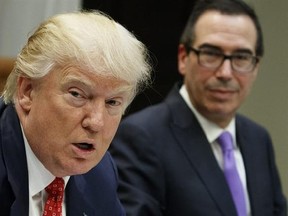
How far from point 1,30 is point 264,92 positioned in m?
1.50

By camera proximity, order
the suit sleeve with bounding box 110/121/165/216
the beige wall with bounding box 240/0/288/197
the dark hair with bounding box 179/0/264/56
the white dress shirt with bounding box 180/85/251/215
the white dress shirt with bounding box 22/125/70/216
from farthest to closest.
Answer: the beige wall with bounding box 240/0/288/197
the dark hair with bounding box 179/0/264/56
the white dress shirt with bounding box 180/85/251/215
the suit sleeve with bounding box 110/121/165/216
the white dress shirt with bounding box 22/125/70/216

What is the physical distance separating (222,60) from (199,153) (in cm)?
33

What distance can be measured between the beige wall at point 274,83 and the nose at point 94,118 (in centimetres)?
238

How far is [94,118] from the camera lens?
4.65 ft

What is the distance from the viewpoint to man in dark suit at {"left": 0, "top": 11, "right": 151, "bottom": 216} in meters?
1.40

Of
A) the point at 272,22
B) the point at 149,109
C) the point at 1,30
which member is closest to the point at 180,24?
the point at 272,22

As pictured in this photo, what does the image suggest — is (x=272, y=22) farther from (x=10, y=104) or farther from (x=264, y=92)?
(x=10, y=104)

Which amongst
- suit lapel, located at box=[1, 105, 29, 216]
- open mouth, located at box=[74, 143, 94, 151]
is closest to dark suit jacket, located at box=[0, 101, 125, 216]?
suit lapel, located at box=[1, 105, 29, 216]

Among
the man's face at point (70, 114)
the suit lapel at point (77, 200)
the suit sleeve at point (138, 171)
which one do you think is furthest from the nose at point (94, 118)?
A: the suit sleeve at point (138, 171)

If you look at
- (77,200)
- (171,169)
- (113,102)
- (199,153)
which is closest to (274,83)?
(199,153)

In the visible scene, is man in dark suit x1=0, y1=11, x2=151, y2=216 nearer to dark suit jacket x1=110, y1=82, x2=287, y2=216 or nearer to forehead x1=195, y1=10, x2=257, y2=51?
dark suit jacket x1=110, y1=82, x2=287, y2=216

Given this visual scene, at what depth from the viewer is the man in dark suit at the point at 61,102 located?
1.40 meters

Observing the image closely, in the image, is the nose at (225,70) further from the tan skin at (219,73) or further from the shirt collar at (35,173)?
the shirt collar at (35,173)

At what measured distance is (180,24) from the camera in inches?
141
